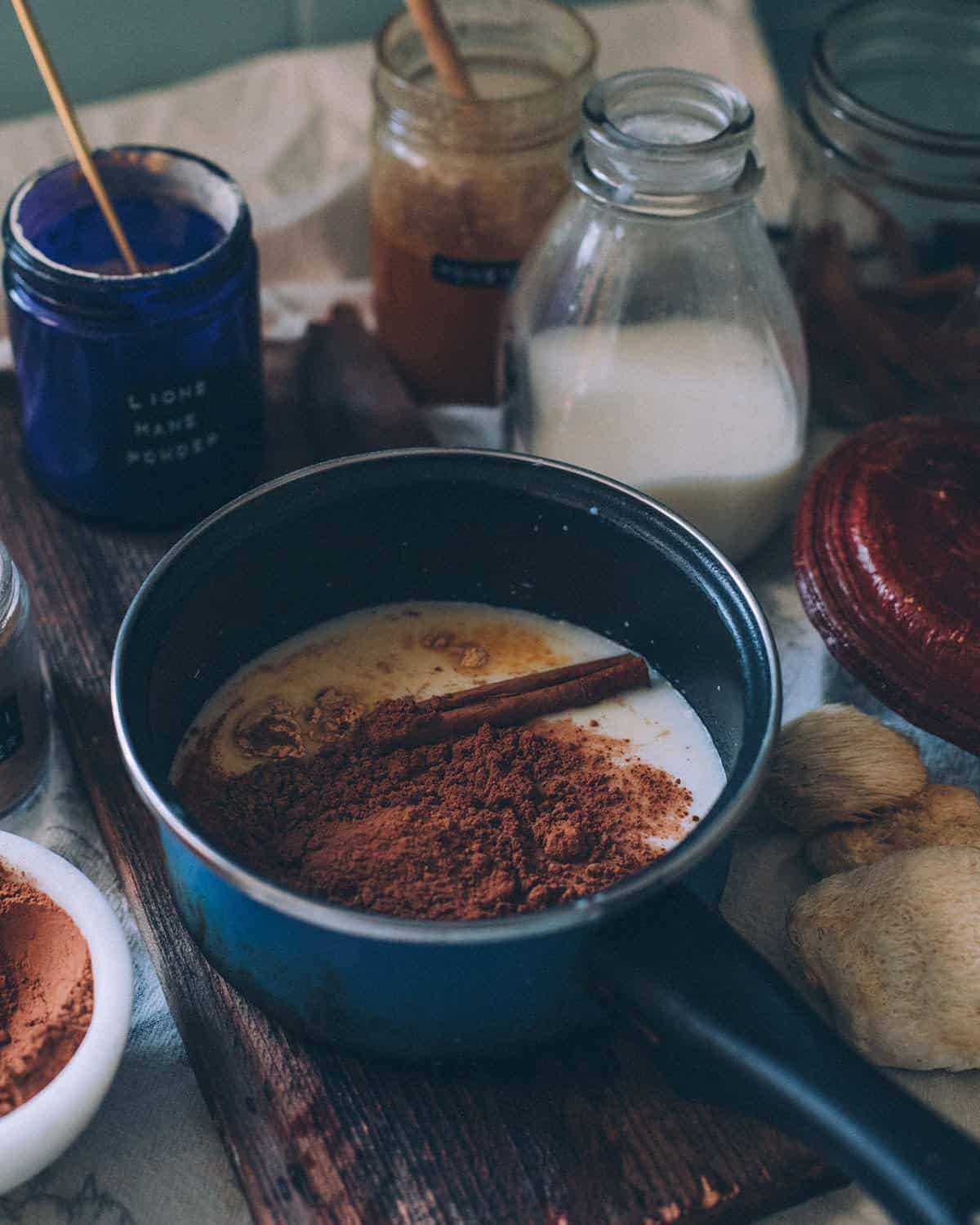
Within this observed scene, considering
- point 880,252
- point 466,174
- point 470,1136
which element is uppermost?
Result: point 466,174

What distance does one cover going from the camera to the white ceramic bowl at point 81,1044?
→ 0.71m

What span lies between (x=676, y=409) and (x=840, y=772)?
0.99 feet

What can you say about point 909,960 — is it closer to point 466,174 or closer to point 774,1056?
point 774,1056

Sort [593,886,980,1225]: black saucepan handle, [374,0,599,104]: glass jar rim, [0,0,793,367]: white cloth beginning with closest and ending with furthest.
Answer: [593,886,980,1225]: black saucepan handle < [374,0,599,104]: glass jar rim < [0,0,793,367]: white cloth

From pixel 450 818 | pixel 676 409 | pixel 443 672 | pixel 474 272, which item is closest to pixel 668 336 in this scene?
pixel 676 409

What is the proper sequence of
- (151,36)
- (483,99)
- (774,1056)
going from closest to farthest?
1. (774,1056)
2. (483,99)
3. (151,36)

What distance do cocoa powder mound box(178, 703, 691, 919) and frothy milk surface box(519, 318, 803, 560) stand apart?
0.24m

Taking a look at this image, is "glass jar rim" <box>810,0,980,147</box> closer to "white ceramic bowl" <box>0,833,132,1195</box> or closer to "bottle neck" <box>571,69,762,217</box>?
"bottle neck" <box>571,69,762,217</box>

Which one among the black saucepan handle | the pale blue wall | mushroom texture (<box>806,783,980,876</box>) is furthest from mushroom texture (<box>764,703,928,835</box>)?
the pale blue wall

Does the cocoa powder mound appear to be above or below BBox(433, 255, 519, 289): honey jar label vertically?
below

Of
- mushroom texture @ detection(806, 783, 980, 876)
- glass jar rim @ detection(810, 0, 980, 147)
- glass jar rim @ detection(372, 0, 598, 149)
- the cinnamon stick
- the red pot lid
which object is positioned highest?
glass jar rim @ detection(372, 0, 598, 149)

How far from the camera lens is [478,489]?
0.95 meters

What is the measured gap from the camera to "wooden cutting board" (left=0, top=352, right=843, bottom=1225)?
2.43 ft

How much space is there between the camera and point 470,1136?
766mm
